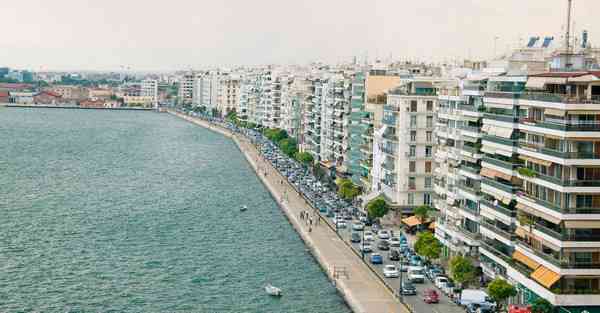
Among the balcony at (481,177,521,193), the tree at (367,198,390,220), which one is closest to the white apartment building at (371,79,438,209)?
the tree at (367,198,390,220)

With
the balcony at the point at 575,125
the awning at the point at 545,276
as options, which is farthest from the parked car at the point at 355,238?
the balcony at the point at 575,125

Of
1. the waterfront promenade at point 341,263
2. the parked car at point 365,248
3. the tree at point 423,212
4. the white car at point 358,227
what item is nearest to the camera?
the waterfront promenade at point 341,263

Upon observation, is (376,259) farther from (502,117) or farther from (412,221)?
(502,117)

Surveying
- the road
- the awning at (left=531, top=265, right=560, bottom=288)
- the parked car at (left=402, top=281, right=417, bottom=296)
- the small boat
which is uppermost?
the awning at (left=531, top=265, right=560, bottom=288)

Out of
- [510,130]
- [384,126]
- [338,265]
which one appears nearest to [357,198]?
[384,126]

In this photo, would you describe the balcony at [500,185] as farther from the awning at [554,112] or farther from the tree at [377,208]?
the tree at [377,208]

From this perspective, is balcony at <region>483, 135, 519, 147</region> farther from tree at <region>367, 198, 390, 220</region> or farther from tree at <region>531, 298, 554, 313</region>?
tree at <region>367, 198, 390, 220</region>
